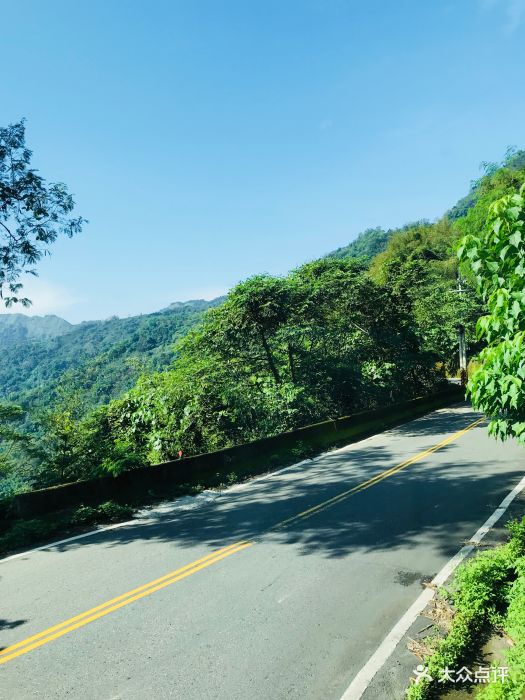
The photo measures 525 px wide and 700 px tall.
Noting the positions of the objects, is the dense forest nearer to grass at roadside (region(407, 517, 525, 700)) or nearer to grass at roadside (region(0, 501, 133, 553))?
grass at roadside (region(0, 501, 133, 553))

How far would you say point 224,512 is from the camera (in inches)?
364

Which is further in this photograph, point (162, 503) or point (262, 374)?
point (262, 374)

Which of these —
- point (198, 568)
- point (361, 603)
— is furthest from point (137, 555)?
point (361, 603)

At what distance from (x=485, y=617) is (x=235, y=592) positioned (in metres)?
2.83

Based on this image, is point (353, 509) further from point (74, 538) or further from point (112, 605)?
point (74, 538)

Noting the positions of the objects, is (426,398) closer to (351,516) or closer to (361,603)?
(351,516)

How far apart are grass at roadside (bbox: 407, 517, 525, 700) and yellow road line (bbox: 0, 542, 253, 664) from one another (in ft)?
10.5

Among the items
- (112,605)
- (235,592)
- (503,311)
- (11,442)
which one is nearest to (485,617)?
(235,592)

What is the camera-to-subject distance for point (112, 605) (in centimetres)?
543

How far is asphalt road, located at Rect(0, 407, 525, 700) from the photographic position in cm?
410

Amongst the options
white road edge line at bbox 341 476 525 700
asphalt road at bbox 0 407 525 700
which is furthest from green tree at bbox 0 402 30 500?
white road edge line at bbox 341 476 525 700

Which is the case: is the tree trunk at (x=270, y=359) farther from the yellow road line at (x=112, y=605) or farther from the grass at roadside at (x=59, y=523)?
the yellow road line at (x=112, y=605)

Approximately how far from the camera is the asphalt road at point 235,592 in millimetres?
4102

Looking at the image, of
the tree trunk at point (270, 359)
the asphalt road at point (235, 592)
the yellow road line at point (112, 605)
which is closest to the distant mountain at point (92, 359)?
the tree trunk at point (270, 359)
